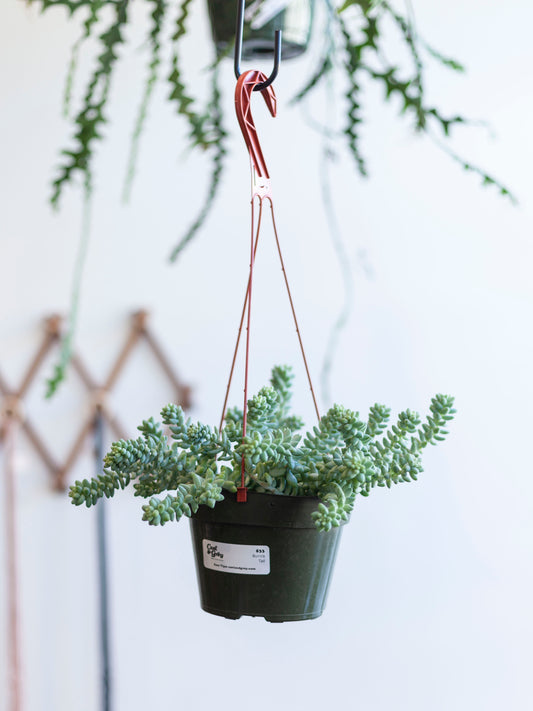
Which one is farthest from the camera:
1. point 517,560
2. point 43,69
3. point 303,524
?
point 43,69

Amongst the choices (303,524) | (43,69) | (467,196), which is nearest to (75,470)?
(43,69)

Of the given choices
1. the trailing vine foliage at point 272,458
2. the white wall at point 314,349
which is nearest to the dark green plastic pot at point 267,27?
the trailing vine foliage at point 272,458

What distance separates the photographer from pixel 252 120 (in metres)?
0.67

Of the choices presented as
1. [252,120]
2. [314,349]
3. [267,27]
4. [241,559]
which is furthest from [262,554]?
[314,349]

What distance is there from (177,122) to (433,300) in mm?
698

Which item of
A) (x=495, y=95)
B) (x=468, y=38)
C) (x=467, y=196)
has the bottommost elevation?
(x=467, y=196)

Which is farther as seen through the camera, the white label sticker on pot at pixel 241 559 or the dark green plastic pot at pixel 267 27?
the dark green plastic pot at pixel 267 27

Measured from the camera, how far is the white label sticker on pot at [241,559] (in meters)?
0.66

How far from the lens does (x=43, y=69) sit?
69.1 inches

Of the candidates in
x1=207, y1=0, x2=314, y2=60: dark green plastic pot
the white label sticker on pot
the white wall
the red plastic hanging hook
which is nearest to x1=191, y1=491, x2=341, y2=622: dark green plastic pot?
the white label sticker on pot

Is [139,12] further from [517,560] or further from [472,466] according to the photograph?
[517,560]

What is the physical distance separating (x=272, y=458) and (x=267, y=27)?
552mm

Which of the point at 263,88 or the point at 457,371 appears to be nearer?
the point at 263,88

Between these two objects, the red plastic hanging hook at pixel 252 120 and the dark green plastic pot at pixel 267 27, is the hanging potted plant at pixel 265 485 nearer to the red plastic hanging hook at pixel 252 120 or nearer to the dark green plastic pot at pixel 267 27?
the red plastic hanging hook at pixel 252 120
